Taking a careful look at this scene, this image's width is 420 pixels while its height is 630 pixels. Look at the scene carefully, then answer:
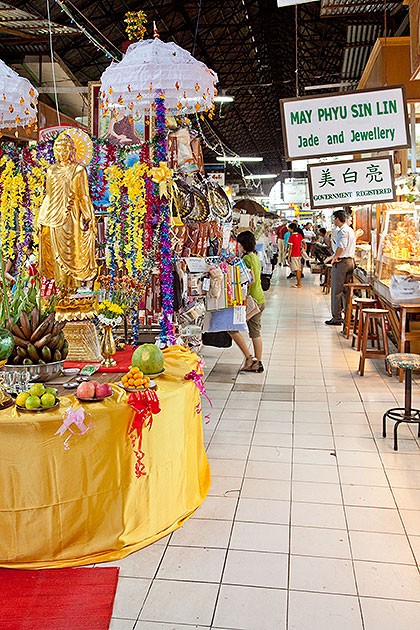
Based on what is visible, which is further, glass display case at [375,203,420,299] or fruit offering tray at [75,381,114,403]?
glass display case at [375,203,420,299]

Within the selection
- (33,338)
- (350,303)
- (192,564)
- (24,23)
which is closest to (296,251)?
(350,303)

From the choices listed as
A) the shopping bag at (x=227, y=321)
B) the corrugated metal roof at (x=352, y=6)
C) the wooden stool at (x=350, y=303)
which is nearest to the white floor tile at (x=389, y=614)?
the shopping bag at (x=227, y=321)

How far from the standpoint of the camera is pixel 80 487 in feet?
9.62

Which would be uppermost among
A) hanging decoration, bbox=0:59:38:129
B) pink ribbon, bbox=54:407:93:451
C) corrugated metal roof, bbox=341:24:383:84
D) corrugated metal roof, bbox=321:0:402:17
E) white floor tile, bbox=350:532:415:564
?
corrugated metal roof, bbox=341:24:383:84

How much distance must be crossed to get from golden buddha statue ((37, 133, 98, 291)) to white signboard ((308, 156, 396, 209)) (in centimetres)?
223

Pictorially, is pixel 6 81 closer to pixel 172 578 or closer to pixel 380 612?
pixel 172 578

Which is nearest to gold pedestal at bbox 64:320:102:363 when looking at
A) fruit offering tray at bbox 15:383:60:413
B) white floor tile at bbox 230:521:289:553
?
fruit offering tray at bbox 15:383:60:413

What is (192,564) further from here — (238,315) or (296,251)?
(296,251)

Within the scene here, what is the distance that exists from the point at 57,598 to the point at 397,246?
7084 mm

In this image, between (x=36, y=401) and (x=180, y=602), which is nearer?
(x=180, y=602)

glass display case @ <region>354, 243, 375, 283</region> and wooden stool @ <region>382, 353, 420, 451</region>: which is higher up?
glass display case @ <region>354, 243, 375, 283</region>

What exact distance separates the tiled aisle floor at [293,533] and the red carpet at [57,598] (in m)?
0.07

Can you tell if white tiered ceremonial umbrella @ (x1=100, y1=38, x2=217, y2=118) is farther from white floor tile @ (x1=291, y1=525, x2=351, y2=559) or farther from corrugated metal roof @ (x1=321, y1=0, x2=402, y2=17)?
corrugated metal roof @ (x1=321, y1=0, x2=402, y2=17)

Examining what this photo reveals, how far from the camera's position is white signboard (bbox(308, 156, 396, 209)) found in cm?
582
